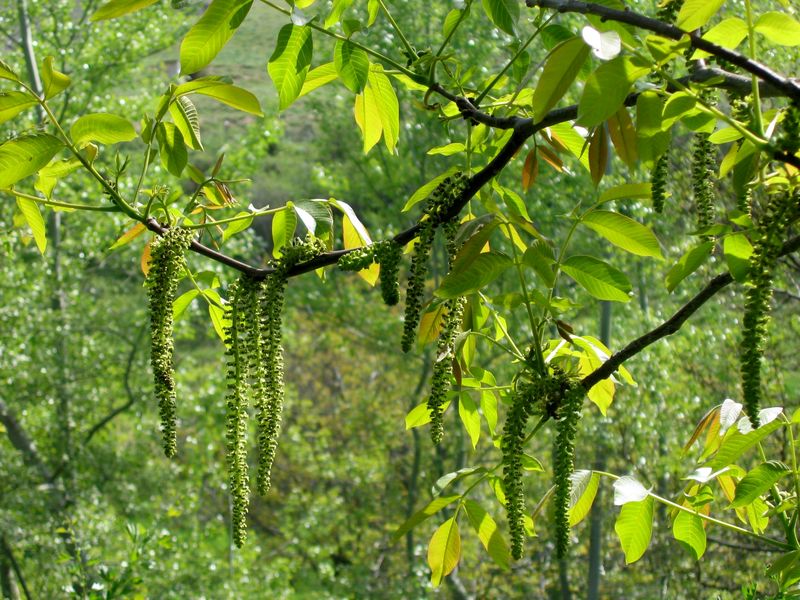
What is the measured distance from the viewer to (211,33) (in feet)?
3.14

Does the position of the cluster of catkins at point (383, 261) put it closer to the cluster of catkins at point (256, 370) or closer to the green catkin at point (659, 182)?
the cluster of catkins at point (256, 370)

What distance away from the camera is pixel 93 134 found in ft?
3.83

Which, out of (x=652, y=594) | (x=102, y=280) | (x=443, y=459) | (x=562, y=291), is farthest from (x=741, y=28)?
(x=102, y=280)

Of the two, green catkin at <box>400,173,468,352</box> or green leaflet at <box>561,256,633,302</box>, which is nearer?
green catkin at <box>400,173,468,352</box>

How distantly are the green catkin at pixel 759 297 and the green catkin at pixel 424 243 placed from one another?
324 mm

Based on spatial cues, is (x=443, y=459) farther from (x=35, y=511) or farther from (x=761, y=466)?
(x=761, y=466)

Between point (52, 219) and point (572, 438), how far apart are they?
9734 mm

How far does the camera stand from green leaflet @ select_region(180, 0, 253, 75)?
0.96 meters

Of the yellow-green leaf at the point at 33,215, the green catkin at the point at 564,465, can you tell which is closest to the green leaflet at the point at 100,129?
the yellow-green leaf at the point at 33,215

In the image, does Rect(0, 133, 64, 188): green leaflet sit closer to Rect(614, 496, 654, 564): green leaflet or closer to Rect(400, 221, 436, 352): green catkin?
Rect(400, 221, 436, 352): green catkin

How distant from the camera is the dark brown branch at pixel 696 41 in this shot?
2.64 feet

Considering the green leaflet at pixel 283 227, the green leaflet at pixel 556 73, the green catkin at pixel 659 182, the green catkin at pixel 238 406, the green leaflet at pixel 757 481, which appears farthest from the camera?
the green leaflet at pixel 283 227

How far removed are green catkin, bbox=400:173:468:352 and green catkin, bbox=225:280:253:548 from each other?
218 mm

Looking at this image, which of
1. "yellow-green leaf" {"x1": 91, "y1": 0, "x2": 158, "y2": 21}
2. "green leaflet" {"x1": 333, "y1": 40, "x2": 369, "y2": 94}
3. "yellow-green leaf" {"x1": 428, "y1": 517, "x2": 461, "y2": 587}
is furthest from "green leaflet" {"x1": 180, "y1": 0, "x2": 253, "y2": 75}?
"yellow-green leaf" {"x1": 428, "y1": 517, "x2": 461, "y2": 587}
